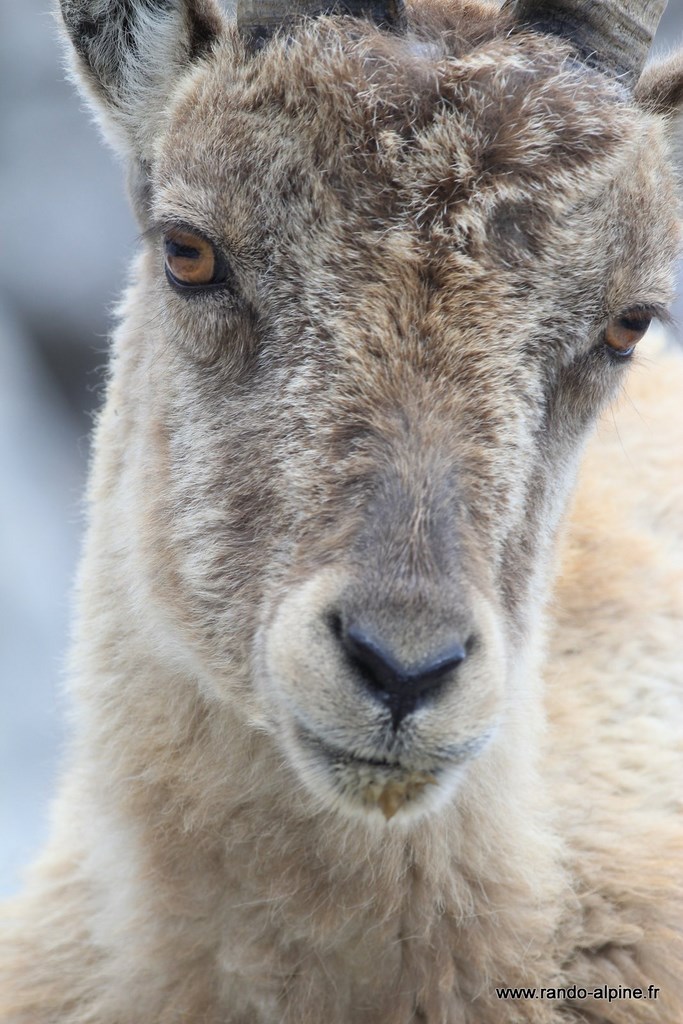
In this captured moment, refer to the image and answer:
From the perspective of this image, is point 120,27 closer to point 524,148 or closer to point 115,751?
point 524,148

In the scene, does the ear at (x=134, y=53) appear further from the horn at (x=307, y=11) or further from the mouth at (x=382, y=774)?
the mouth at (x=382, y=774)

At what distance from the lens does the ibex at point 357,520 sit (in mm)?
3264

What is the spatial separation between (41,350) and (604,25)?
32.8 ft

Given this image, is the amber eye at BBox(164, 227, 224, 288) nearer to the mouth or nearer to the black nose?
the black nose

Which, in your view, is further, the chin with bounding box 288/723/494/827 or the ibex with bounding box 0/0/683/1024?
the ibex with bounding box 0/0/683/1024

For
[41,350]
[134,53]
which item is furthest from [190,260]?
[41,350]

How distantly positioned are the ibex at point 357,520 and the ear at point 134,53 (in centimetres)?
1

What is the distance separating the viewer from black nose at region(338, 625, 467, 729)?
2926 mm

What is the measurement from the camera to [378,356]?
3496mm

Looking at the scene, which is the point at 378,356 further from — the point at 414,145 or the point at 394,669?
the point at 394,669

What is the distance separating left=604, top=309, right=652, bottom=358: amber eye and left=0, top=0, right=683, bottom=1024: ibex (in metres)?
0.02

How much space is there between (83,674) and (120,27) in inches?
97.9

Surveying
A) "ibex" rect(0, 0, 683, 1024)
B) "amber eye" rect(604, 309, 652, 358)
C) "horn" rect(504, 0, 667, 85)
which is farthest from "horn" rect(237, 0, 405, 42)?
"amber eye" rect(604, 309, 652, 358)

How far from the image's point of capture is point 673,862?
14.7ft
